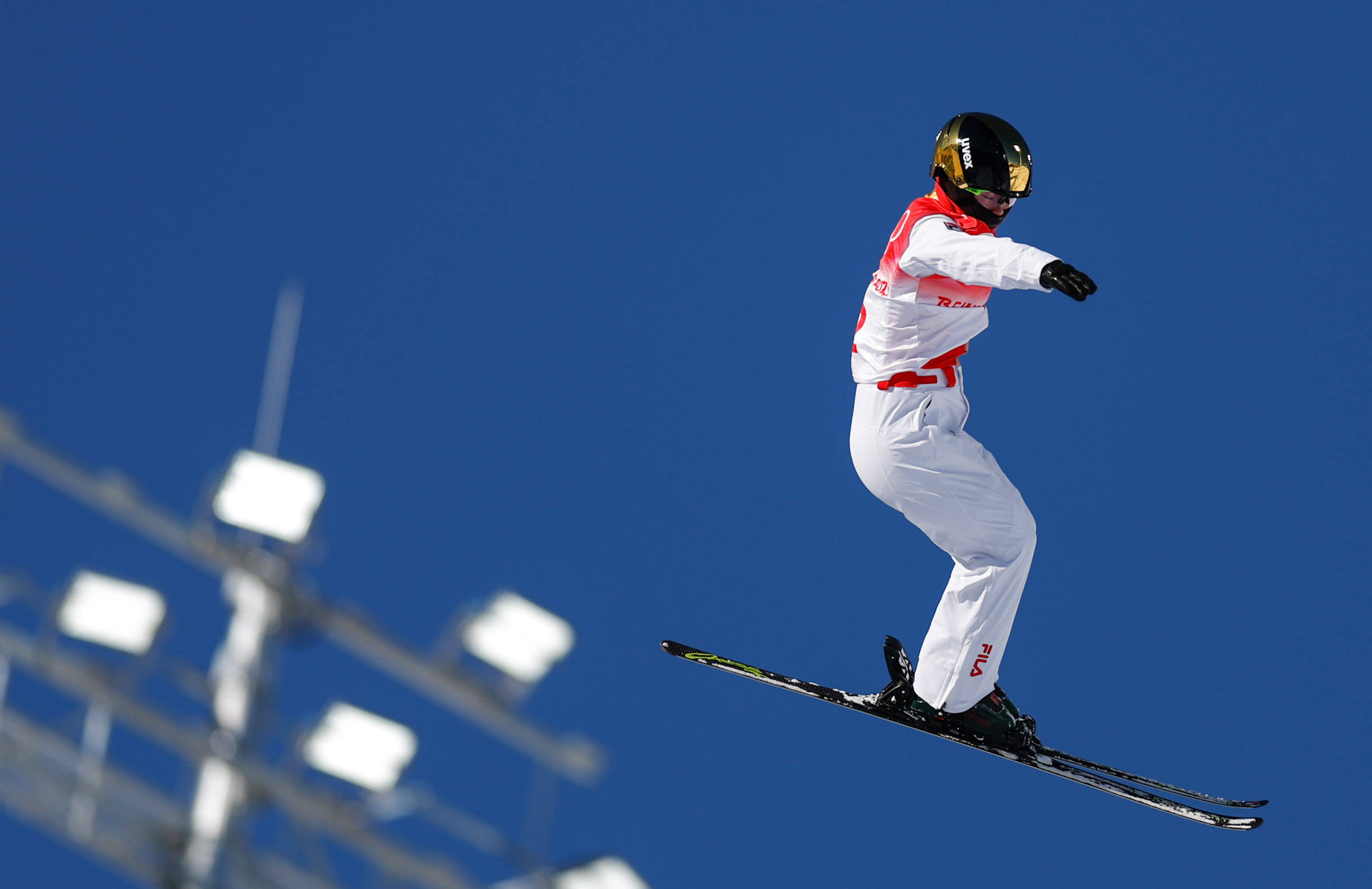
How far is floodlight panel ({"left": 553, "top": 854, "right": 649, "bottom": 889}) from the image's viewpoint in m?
5.81

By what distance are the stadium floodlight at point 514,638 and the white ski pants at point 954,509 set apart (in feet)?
3.85

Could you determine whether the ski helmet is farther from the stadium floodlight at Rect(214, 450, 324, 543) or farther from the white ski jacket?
the stadium floodlight at Rect(214, 450, 324, 543)

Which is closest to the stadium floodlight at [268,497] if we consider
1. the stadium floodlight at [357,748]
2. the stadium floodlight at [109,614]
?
the stadium floodlight at [109,614]

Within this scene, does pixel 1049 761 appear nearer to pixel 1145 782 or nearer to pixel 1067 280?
pixel 1145 782

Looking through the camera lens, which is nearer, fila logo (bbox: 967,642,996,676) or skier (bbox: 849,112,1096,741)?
skier (bbox: 849,112,1096,741)

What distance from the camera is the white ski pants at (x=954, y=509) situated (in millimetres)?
6312

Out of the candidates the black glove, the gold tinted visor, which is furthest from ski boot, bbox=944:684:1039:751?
the black glove

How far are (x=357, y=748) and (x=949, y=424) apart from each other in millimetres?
2186

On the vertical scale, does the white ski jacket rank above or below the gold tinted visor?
below

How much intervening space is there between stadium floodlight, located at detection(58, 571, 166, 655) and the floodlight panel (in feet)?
4.67

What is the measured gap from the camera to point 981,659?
6.52 meters

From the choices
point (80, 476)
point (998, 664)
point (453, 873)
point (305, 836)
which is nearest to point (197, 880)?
point (305, 836)

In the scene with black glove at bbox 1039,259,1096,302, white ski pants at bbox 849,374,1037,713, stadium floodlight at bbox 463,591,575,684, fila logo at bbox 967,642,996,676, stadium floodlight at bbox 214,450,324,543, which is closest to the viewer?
black glove at bbox 1039,259,1096,302

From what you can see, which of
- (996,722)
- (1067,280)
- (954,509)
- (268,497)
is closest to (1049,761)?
(996,722)
